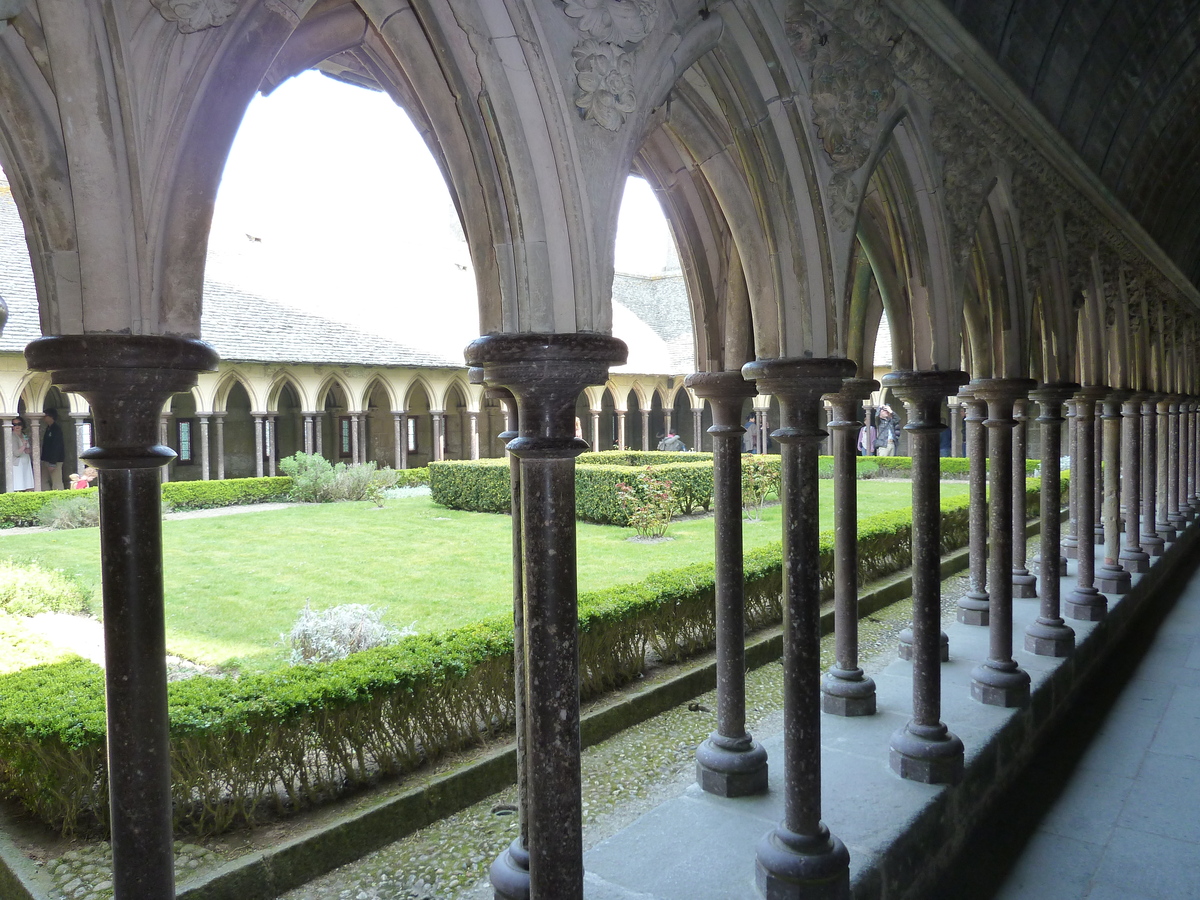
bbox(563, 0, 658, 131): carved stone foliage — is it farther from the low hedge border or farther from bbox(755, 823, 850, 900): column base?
the low hedge border

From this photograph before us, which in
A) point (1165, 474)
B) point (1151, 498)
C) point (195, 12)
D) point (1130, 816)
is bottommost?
point (1130, 816)

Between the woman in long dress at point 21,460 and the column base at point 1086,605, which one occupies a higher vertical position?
the woman in long dress at point 21,460

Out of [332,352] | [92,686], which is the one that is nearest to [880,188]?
[92,686]

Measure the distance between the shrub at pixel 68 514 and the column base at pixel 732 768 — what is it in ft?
45.4

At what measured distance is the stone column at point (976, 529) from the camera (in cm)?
646

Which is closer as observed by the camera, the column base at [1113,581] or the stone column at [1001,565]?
the stone column at [1001,565]

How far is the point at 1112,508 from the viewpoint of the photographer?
27.8ft

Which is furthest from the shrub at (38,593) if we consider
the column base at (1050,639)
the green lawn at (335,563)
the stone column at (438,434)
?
the stone column at (438,434)

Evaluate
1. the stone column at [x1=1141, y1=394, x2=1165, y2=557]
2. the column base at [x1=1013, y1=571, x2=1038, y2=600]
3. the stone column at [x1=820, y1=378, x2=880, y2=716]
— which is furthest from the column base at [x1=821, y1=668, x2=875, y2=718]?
the stone column at [x1=1141, y1=394, x2=1165, y2=557]

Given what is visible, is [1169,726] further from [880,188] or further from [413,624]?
[413,624]

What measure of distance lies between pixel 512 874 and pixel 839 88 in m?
3.07

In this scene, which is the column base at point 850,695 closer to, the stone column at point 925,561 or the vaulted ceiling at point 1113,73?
the stone column at point 925,561

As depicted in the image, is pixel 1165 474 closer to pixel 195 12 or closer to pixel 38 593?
pixel 195 12

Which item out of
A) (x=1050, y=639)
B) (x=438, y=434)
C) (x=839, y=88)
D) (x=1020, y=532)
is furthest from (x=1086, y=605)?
(x=438, y=434)
